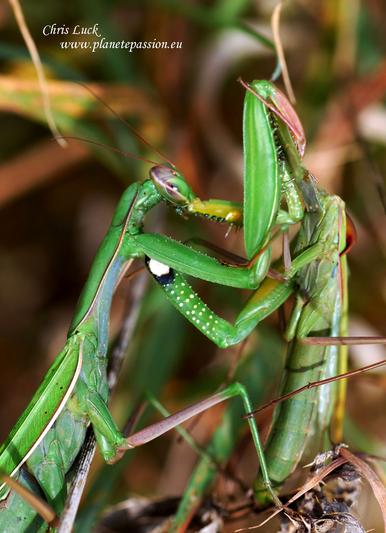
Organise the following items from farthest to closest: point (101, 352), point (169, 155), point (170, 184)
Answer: point (169, 155) < point (101, 352) < point (170, 184)

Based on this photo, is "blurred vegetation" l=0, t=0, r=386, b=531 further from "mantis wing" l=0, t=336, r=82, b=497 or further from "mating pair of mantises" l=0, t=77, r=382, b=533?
"mantis wing" l=0, t=336, r=82, b=497

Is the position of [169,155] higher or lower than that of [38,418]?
higher

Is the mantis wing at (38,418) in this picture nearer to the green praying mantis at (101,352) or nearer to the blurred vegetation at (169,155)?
the green praying mantis at (101,352)

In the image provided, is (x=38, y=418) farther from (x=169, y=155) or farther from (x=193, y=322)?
(x=169, y=155)

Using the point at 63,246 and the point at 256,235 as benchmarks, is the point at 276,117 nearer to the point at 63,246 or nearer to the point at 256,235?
the point at 256,235

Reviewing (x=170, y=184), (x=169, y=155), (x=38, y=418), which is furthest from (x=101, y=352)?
(x=169, y=155)

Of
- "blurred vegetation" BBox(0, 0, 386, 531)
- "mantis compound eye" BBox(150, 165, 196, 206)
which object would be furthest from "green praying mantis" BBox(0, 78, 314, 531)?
"blurred vegetation" BBox(0, 0, 386, 531)

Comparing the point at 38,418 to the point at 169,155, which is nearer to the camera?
the point at 38,418

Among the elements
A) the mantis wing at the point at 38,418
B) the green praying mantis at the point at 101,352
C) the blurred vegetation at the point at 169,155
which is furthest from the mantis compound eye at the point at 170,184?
the blurred vegetation at the point at 169,155
